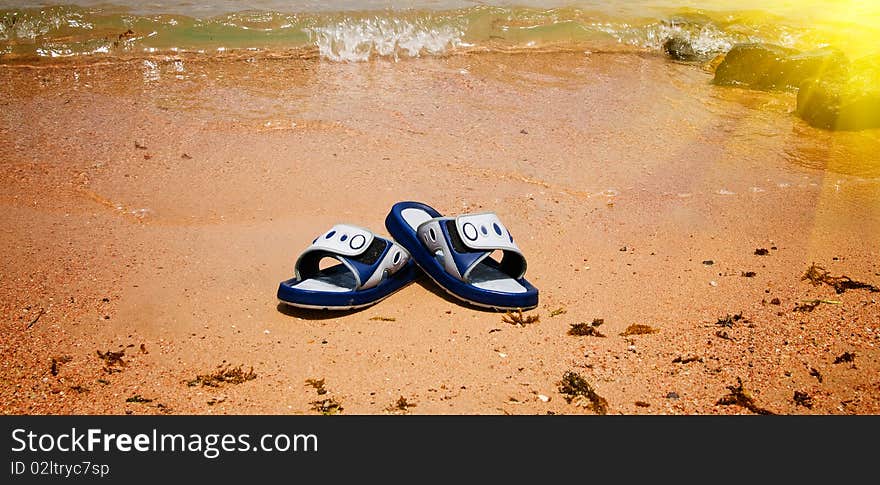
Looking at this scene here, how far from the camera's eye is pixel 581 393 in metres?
2.88

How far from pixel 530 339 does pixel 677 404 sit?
2.50ft

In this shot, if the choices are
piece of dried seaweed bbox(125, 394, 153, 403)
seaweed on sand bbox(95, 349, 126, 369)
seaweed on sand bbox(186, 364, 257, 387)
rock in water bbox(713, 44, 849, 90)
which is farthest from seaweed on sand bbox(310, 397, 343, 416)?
rock in water bbox(713, 44, 849, 90)

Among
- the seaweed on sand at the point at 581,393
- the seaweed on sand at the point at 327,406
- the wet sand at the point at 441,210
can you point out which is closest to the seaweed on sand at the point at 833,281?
the wet sand at the point at 441,210

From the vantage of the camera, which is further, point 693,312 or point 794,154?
point 794,154

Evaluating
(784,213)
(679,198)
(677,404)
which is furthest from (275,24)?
(677,404)

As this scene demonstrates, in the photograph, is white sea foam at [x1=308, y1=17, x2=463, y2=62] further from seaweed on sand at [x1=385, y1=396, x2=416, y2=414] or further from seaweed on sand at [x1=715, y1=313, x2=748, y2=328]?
seaweed on sand at [x1=385, y1=396, x2=416, y2=414]

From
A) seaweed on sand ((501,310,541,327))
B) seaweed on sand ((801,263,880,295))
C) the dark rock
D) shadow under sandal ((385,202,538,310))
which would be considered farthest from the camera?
the dark rock

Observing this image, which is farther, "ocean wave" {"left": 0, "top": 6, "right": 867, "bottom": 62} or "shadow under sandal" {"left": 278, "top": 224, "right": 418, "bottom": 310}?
"ocean wave" {"left": 0, "top": 6, "right": 867, "bottom": 62}

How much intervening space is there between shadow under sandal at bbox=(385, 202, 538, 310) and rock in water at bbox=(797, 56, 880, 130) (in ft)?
14.8

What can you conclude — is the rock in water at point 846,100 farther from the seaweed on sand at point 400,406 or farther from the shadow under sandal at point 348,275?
the seaweed on sand at point 400,406

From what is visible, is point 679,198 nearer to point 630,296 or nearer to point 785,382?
point 630,296

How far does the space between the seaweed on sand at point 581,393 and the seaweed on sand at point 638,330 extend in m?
0.50

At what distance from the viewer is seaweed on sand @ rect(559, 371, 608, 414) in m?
2.81

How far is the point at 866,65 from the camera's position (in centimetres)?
697
